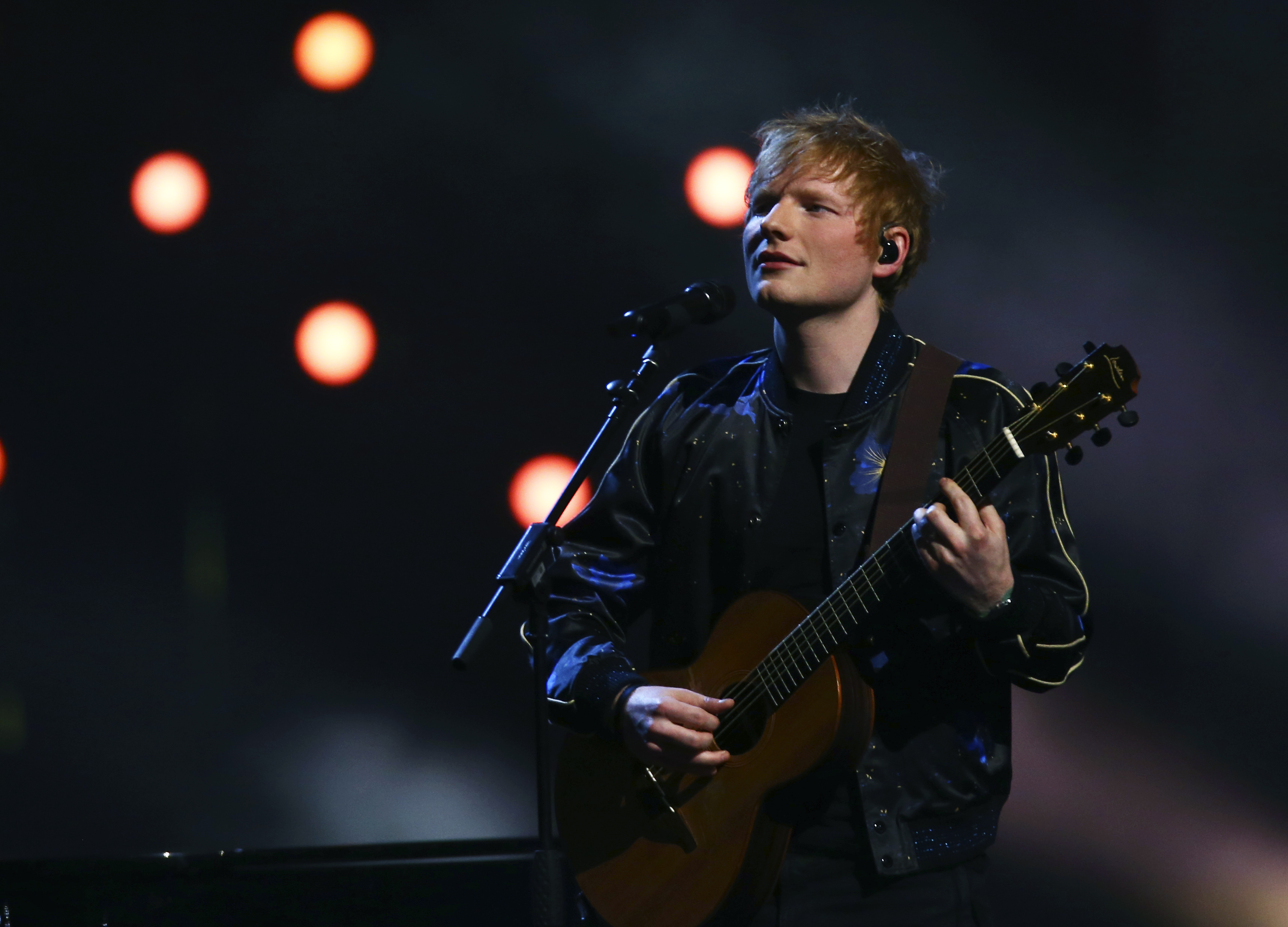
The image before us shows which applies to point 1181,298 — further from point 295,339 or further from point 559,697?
point 295,339

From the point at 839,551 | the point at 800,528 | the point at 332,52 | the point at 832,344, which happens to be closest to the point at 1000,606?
the point at 839,551

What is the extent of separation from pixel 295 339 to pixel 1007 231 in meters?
1.86

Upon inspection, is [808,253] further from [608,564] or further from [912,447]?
[608,564]

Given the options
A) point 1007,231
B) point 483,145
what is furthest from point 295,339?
point 1007,231

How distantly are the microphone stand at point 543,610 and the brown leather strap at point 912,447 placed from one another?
427 millimetres

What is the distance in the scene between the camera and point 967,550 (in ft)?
5.24

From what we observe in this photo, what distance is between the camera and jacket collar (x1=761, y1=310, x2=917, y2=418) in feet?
6.72

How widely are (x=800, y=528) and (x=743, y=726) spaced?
36 centimetres

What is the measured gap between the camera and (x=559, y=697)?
2.01 metres

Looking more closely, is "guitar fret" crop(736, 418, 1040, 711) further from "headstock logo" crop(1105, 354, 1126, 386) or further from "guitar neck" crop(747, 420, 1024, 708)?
"headstock logo" crop(1105, 354, 1126, 386)

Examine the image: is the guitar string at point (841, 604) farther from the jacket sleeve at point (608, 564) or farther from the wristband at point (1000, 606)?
the jacket sleeve at point (608, 564)

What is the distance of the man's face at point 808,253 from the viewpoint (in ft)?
6.71

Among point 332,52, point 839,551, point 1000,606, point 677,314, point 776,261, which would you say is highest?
point 332,52

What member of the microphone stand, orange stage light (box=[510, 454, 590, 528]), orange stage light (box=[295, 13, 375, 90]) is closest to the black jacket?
the microphone stand
